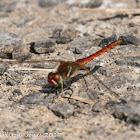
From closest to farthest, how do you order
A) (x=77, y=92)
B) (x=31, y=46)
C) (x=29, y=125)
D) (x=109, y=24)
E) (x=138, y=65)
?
(x=29, y=125) → (x=77, y=92) → (x=138, y=65) → (x=31, y=46) → (x=109, y=24)

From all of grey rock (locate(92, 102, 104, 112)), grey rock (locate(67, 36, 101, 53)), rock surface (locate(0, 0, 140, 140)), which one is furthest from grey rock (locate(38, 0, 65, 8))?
grey rock (locate(92, 102, 104, 112))

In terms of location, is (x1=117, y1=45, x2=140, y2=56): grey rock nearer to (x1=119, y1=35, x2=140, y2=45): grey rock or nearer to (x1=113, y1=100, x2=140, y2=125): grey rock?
(x1=119, y1=35, x2=140, y2=45): grey rock

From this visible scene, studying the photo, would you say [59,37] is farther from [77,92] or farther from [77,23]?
[77,92]

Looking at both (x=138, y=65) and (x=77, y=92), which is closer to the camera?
(x=77, y=92)

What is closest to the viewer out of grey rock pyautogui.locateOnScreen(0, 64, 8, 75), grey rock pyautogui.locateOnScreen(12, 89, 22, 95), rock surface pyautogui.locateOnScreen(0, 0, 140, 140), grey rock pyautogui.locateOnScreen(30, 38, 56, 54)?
rock surface pyautogui.locateOnScreen(0, 0, 140, 140)

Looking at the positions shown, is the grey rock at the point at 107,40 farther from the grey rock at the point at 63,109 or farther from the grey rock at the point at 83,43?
the grey rock at the point at 63,109

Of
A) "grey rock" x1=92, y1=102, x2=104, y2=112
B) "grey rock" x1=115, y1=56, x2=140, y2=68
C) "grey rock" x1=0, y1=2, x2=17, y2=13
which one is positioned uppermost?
"grey rock" x1=0, y1=2, x2=17, y2=13

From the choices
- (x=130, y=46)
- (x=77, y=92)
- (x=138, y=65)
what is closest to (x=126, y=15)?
(x=130, y=46)
